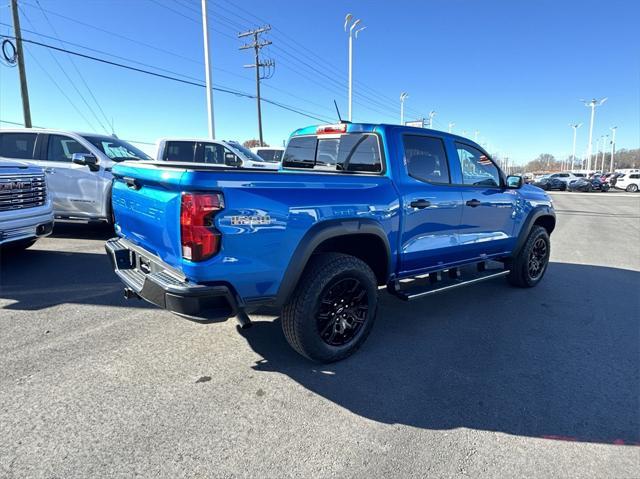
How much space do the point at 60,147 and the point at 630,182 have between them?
4486 cm

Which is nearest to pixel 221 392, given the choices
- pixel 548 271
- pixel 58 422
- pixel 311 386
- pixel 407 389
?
pixel 311 386

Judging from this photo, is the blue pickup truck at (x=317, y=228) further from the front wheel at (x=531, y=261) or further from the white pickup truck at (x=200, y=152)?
the white pickup truck at (x=200, y=152)

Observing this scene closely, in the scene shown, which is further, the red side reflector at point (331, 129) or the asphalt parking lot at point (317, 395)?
the red side reflector at point (331, 129)

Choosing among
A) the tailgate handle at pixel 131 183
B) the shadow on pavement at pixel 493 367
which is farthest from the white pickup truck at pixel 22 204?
the shadow on pavement at pixel 493 367

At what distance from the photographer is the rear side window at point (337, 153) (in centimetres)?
384

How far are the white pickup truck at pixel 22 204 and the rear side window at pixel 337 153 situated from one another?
3699 mm

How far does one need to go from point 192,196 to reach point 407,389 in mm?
2034

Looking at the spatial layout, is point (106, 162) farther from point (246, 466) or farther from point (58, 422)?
point (246, 466)

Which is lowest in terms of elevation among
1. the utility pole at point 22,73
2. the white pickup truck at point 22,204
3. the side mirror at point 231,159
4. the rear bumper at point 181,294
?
the rear bumper at point 181,294

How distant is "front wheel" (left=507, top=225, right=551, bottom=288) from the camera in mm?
5387

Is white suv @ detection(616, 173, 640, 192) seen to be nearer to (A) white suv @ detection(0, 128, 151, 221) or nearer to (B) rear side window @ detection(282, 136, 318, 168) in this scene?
(B) rear side window @ detection(282, 136, 318, 168)

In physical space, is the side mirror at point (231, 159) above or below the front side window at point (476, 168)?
above

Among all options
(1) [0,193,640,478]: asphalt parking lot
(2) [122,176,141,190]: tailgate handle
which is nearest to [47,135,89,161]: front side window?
(1) [0,193,640,478]: asphalt parking lot

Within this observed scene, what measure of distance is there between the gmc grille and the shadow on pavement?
3.98 m
